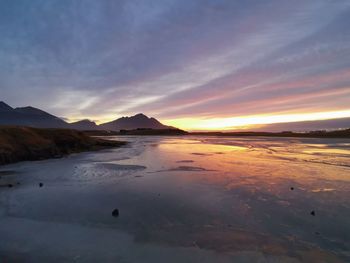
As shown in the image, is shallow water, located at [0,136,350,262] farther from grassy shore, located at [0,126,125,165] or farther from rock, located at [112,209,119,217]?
grassy shore, located at [0,126,125,165]

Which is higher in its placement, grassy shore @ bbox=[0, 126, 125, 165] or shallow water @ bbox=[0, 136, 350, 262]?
grassy shore @ bbox=[0, 126, 125, 165]

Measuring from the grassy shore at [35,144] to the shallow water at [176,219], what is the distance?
7.96 m

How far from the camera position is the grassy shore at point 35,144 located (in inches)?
771

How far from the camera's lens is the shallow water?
5273 millimetres

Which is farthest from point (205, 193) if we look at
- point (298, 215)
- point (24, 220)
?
point (24, 220)

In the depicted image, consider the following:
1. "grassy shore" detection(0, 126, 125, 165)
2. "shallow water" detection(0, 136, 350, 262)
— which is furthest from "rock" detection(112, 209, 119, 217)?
"grassy shore" detection(0, 126, 125, 165)

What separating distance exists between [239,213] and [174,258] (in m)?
3.21

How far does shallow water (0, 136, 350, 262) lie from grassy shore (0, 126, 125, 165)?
7.96 m

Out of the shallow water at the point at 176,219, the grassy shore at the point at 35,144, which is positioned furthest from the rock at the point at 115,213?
the grassy shore at the point at 35,144

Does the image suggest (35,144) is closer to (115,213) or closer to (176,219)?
(115,213)

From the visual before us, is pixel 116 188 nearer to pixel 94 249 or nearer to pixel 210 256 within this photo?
pixel 94 249

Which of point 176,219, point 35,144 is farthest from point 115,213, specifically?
point 35,144

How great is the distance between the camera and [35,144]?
72.9 ft

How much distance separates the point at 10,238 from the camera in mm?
5887
